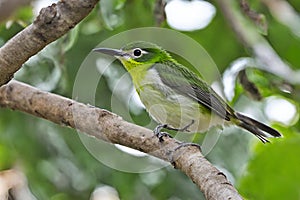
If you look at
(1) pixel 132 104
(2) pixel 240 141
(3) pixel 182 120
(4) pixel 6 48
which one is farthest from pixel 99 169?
(4) pixel 6 48

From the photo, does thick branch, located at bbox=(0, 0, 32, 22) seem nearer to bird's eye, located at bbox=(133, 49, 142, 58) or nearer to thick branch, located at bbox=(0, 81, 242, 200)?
thick branch, located at bbox=(0, 81, 242, 200)

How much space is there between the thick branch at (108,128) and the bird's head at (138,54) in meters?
0.55

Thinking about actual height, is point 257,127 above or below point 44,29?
below

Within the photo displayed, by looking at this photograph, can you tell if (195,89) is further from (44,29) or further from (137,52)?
(44,29)

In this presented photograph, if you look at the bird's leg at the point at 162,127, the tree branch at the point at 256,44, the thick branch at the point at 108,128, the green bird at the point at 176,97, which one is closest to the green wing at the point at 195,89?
the green bird at the point at 176,97

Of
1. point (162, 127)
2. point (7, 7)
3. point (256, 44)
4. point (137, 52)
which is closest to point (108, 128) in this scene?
point (162, 127)

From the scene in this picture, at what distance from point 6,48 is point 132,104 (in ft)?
4.01

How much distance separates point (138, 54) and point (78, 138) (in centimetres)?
43

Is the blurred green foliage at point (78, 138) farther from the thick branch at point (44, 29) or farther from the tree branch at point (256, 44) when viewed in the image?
the thick branch at point (44, 29)

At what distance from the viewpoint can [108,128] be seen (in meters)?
1.94

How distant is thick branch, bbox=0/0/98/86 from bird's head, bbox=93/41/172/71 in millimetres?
960

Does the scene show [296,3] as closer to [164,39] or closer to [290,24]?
[290,24]

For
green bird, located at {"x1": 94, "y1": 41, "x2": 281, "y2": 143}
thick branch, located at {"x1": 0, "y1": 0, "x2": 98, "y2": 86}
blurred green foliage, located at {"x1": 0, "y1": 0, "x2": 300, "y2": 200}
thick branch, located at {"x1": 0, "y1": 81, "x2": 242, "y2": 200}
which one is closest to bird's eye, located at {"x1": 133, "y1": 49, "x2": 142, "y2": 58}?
green bird, located at {"x1": 94, "y1": 41, "x2": 281, "y2": 143}

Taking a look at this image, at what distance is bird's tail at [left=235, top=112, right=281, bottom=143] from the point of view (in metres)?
2.32
